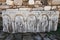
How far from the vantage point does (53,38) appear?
219 centimetres

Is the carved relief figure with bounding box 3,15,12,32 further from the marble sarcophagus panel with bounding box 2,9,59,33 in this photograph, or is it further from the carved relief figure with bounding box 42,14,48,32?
the carved relief figure with bounding box 42,14,48,32

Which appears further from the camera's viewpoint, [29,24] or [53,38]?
[29,24]

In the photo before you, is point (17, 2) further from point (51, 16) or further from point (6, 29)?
point (51, 16)

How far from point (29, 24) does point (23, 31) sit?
0.62 feet

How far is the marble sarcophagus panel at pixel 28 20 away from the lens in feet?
7.57

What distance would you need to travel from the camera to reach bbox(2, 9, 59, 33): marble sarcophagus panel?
2309mm

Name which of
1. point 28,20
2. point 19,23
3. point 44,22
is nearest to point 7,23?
point 19,23

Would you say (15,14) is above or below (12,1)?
below

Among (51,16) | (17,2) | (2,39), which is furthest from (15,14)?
(51,16)

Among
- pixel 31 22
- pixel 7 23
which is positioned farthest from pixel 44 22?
pixel 7 23

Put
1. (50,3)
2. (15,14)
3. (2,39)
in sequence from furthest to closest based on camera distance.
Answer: (50,3) → (15,14) → (2,39)

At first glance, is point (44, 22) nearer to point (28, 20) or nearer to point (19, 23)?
point (28, 20)

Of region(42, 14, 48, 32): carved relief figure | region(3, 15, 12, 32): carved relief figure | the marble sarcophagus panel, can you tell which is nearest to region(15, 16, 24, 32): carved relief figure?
the marble sarcophagus panel

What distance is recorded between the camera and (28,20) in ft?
7.70
